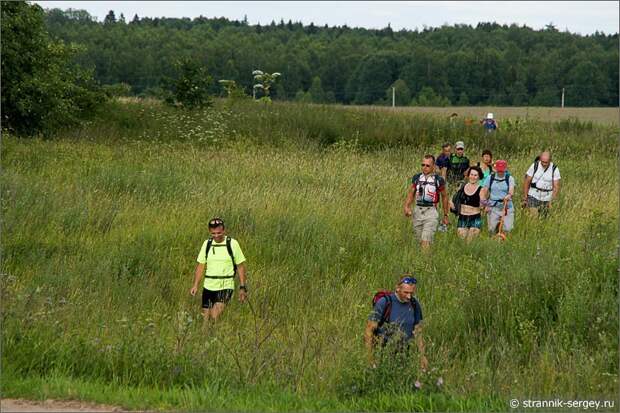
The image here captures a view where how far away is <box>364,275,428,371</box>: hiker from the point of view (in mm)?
8891

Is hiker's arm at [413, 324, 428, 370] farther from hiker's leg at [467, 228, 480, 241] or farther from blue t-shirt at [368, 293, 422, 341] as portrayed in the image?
hiker's leg at [467, 228, 480, 241]

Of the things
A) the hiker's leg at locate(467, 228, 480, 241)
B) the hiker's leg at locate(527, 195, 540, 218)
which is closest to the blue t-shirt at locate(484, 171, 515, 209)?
the hiker's leg at locate(467, 228, 480, 241)

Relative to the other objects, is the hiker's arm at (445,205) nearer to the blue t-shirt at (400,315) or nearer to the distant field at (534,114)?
the blue t-shirt at (400,315)

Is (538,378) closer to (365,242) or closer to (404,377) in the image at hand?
(404,377)

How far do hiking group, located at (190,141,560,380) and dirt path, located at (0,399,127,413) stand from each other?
8.37 ft

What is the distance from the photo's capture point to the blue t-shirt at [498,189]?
14766 millimetres

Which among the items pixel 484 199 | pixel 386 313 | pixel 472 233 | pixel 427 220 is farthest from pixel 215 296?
pixel 484 199

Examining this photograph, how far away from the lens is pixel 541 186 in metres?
15.6

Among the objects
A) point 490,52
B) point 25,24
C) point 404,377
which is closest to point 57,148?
point 25,24

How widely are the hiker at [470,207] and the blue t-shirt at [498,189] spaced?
1.52 ft

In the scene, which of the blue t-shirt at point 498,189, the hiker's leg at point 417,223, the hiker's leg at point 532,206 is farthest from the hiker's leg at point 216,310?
the hiker's leg at point 532,206

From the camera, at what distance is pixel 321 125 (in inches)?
1157

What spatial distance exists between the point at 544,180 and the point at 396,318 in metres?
7.32

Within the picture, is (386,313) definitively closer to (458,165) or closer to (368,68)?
(458,165)
